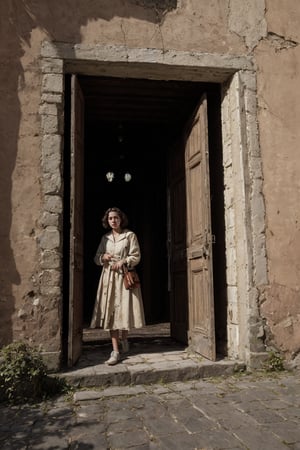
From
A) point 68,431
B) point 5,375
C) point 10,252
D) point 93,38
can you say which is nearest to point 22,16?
point 93,38

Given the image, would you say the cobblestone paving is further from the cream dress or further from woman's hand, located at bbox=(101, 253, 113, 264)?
woman's hand, located at bbox=(101, 253, 113, 264)

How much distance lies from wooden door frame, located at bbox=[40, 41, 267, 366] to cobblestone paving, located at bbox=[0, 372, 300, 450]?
0.80 meters

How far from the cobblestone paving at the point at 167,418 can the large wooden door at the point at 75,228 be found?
0.68 m

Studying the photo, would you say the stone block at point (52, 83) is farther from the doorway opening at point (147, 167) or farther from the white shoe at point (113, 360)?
the white shoe at point (113, 360)

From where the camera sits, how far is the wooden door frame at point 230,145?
4.41 metres

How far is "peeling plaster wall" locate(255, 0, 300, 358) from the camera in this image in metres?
4.53

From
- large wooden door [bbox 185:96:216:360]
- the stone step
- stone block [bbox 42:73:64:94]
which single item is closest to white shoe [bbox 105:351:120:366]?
the stone step

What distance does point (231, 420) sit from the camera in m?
3.03

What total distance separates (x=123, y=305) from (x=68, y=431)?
1925 mm

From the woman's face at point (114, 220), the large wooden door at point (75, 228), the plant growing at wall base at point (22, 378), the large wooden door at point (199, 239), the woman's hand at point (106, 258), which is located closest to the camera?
the plant growing at wall base at point (22, 378)

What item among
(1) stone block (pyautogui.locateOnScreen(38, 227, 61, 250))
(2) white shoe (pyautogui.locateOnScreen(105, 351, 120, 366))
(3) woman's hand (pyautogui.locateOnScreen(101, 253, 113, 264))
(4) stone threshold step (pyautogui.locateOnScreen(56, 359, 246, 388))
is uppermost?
(1) stone block (pyautogui.locateOnScreen(38, 227, 61, 250))

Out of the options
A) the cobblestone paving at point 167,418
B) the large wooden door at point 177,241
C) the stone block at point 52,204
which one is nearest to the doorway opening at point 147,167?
the large wooden door at point 177,241

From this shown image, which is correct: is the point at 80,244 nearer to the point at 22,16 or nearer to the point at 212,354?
the point at 212,354

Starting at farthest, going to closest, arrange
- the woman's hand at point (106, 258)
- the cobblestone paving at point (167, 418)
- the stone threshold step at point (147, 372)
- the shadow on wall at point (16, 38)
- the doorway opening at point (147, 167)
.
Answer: the doorway opening at point (147, 167) → the woman's hand at point (106, 258) → the shadow on wall at point (16, 38) → the stone threshold step at point (147, 372) → the cobblestone paving at point (167, 418)
